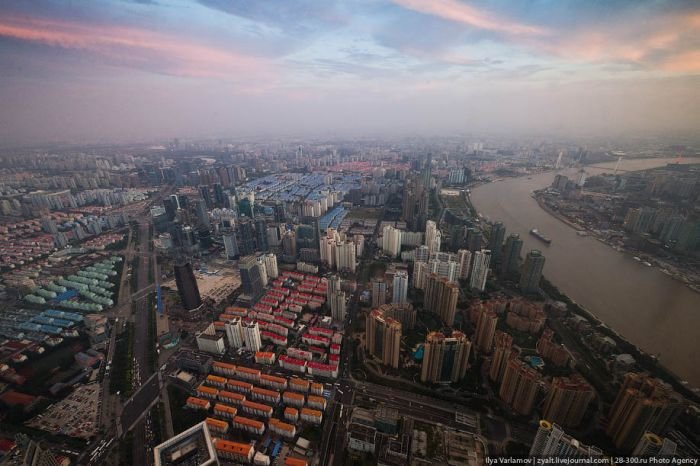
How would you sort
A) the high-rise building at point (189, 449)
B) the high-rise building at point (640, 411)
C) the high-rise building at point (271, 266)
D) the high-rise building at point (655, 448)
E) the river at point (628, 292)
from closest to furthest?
the high-rise building at point (189, 449)
the high-rise building at point (655, 448)
the high-rise building at point (640, 411)
the river at point (628, 292)
the high-rise building at point (271, 266)

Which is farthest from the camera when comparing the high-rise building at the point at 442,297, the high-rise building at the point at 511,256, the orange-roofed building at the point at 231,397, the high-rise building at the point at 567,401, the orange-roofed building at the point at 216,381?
the high-rise building at the point at 511,256

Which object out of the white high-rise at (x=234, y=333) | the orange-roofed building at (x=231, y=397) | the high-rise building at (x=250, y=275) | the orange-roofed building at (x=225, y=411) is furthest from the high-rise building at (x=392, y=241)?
the orange-roofed building at (x=225, y=411)

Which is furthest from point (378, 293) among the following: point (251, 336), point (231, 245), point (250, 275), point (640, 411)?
point (231, 245)

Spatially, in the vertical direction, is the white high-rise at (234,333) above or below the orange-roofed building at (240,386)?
above

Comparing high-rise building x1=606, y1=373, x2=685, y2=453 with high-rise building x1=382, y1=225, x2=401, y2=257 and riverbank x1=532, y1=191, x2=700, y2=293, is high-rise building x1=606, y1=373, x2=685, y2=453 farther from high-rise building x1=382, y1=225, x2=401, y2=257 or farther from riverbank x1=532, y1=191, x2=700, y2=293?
high-rise building x1=382, y1=225, x2=401, y2=257

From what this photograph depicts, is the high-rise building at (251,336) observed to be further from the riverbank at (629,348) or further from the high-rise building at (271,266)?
the riverbank at (629,348)

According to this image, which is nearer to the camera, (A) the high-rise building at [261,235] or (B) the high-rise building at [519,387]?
(B) the high-rise building at [519,387]

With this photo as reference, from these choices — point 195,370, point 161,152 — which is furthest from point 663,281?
point 161,152

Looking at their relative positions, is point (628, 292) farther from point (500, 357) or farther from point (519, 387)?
point (519, 387)
